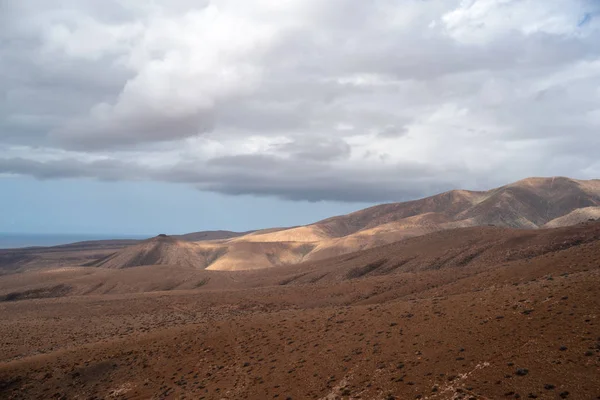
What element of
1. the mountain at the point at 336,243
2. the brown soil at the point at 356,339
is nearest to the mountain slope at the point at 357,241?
the mountain at the point at 336,243

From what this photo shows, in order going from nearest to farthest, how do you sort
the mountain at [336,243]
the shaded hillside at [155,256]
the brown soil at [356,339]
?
the brown soil at [356,339] → the mountain at [336,243] → the shaded hillside at [155,256]

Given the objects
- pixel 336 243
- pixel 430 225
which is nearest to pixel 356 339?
pixel 336 243

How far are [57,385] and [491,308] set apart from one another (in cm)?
2879

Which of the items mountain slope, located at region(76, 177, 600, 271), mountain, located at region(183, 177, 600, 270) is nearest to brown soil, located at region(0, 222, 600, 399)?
mountain, located at region(183, 177, 600, 270)

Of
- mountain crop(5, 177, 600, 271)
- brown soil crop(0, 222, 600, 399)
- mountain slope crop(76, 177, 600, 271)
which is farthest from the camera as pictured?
mountain crop(5, 177, 600, 271)

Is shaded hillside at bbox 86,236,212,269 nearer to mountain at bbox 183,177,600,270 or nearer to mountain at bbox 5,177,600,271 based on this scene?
mountain at bbox 5,177,600,271

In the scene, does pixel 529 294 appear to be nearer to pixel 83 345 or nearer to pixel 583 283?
pixel 583 283

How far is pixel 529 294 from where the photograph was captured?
86.0 feet

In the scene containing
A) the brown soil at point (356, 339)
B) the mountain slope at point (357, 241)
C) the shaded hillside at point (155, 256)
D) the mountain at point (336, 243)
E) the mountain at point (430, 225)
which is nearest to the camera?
the brown soil at point (356, 339)

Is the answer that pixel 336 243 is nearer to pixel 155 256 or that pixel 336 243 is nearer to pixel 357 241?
pixel 357 241

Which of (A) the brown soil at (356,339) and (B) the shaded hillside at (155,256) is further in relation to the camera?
(B) the shaded hillside at (155,256)

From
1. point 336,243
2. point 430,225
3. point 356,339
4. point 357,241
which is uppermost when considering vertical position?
point 430,225

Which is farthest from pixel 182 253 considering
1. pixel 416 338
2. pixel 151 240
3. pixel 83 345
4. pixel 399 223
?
pixel 416 338

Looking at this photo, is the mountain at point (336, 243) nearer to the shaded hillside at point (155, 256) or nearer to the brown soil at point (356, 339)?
the shaded hillside at point (155, 256)
